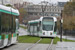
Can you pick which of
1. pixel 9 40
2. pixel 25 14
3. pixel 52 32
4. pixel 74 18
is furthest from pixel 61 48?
pixel 25 14

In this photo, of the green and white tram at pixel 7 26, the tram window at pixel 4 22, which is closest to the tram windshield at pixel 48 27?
the green and white tram at pixel 7 26

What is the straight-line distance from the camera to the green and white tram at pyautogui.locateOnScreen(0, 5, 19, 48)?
18.3m

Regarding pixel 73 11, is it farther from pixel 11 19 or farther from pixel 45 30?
pixel 11 19

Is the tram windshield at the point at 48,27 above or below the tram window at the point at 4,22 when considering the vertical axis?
below

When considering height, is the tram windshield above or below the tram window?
below

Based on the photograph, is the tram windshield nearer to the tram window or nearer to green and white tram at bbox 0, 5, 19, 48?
green and white tram at bbox 0, 5, 19, 48

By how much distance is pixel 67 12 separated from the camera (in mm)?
95688

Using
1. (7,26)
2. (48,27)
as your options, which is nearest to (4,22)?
(7,26)

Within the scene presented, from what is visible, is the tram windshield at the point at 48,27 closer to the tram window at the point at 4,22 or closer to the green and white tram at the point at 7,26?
the green and white tram at the point at 7,26

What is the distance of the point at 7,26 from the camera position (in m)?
20.1

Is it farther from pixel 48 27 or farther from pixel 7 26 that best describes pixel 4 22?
pixel 48 27

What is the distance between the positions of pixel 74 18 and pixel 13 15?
64723 mm

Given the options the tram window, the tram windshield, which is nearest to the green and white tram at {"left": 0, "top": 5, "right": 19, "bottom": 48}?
the tram window

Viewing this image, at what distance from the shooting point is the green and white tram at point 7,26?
18.3m
